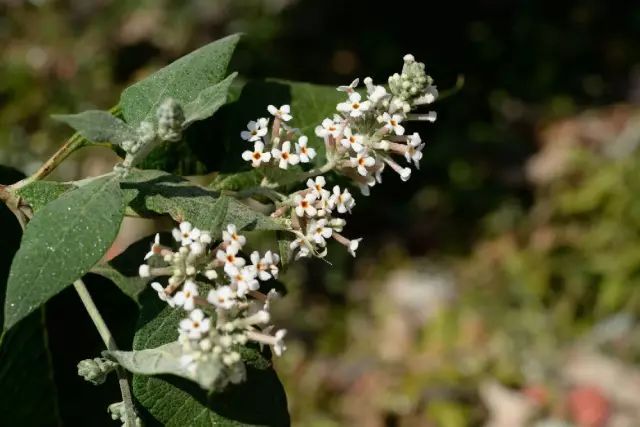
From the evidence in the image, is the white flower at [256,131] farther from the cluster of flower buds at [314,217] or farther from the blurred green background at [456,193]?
the blurred green background at [456,193]

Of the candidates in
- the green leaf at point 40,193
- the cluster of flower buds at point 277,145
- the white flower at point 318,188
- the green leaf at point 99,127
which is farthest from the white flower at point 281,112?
the green leaf at point 40,193

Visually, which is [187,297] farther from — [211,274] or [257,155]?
[257,155]

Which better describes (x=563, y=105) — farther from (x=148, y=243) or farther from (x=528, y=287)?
(x=148, y=243)

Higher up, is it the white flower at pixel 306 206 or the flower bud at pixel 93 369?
the white flower at pixel 306 206

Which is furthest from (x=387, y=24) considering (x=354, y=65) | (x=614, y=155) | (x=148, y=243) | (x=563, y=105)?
(x=148, y=243)

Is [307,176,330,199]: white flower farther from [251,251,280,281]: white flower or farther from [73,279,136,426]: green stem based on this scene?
[73,279,136,426]: green stem

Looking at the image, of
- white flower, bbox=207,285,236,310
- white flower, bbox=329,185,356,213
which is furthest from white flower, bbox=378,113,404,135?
white flower, bbox=207,285,236,310

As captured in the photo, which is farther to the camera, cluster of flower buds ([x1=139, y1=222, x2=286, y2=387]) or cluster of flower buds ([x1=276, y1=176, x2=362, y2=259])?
cluster of flower buds ([x1=276, y1=176, x2=362, y2=259])
